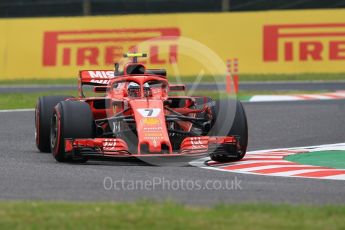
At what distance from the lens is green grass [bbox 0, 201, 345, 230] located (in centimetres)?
676

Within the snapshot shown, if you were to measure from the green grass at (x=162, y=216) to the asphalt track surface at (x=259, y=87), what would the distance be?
58.4ft

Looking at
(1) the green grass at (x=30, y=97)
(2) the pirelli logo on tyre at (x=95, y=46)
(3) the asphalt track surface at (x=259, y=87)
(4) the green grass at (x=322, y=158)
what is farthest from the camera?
(2) the pirelli logo on tyre at (x=95, y=46)

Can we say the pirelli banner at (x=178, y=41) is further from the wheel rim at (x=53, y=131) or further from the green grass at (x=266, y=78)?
the wheel rim at (x=53, y=131)

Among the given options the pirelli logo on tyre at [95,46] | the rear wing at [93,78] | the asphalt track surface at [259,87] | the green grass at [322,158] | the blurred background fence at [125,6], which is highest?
the blurred background fence at [125,6]

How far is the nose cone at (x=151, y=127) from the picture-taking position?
11.1m

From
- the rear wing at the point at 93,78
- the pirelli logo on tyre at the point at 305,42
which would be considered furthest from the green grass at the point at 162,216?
the pirelli logo on tyre at the point at 305,42

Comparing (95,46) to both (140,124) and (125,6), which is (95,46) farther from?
(140,124)

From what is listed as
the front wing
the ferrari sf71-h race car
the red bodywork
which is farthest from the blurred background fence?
the front wing

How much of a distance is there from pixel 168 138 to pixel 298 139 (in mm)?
4161

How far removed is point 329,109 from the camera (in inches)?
762

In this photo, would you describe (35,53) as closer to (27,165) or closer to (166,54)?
(166,54)

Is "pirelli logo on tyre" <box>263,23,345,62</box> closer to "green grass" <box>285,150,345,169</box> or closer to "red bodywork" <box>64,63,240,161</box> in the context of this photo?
"green grass" <box>285,150,345,169</box>

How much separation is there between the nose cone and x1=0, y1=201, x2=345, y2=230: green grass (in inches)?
136

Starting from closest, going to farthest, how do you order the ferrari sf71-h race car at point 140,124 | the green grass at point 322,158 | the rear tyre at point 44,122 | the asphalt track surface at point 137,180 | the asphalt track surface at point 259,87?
the asphalt track surface at point 137,180
the ferrari sf71-h race car at point 140,124
the green grass at point 322,158
the rear tyre at point 44,122
the asphalt track surface at point 259,87
